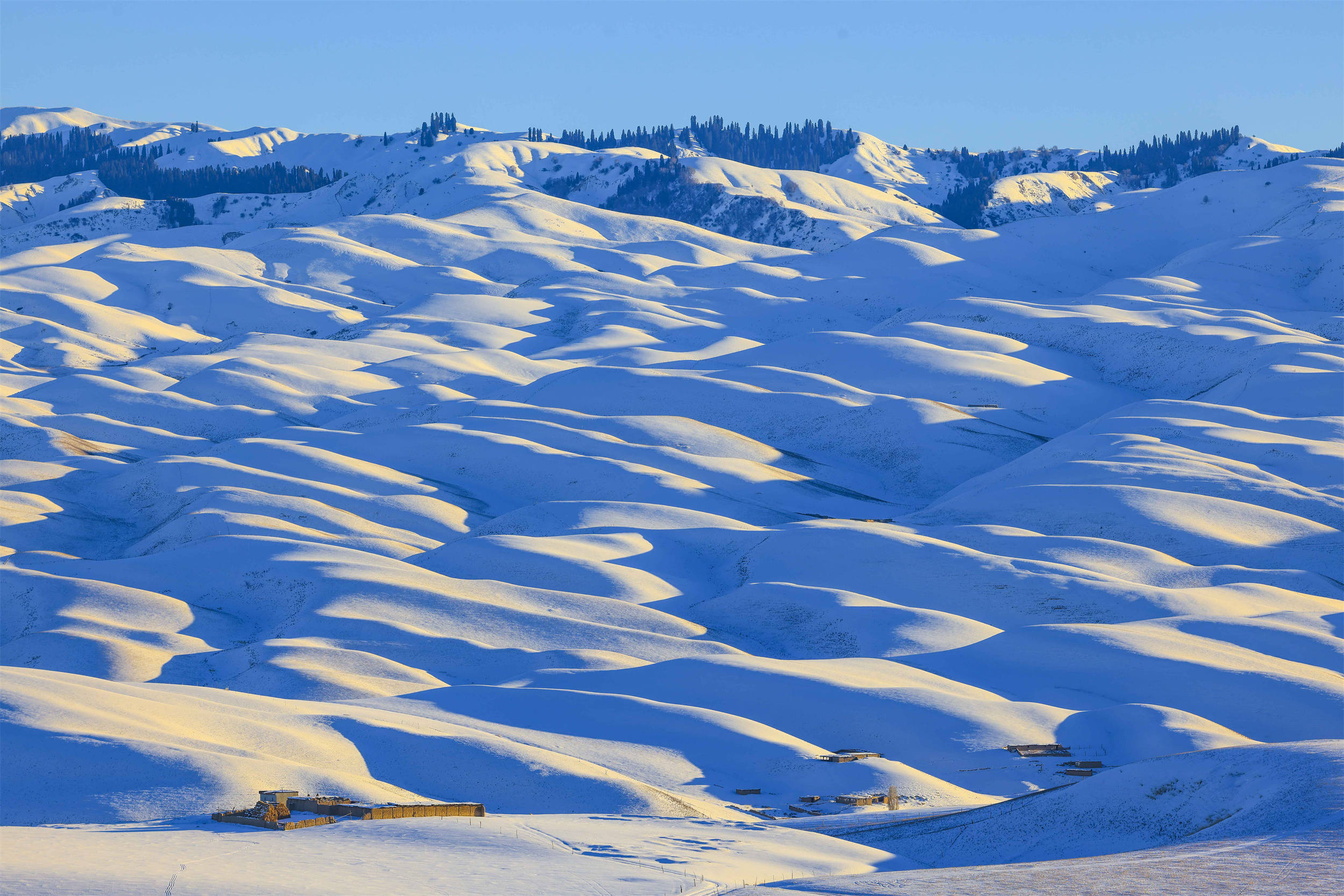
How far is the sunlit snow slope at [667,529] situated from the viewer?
1321 inches

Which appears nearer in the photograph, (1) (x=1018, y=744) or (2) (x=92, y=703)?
(2) (x=92, y=703)

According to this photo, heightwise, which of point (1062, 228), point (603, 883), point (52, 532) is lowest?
point (52, 532)

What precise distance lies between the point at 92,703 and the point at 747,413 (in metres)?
54.7

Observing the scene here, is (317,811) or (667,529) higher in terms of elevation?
(317,811)

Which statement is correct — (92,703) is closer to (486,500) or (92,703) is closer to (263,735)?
(263,735)

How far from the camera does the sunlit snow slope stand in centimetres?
3356

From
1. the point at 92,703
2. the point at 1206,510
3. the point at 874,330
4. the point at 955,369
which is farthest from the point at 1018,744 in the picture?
the point at 874,330

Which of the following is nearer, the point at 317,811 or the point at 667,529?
the point at 317,811

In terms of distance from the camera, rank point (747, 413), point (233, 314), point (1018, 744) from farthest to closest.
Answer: point (233, 314) → point (747, 413) → point (1018, 744)

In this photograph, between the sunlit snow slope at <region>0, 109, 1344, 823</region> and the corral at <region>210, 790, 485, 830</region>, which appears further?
the sunlit snow slope at <region>0, 109, 1344, 823</region>

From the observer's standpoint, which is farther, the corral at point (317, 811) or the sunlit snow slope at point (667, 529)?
the sunlit snow slope at point (667, 529)

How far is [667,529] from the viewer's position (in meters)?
59.5

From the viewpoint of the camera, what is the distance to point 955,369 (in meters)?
87.4

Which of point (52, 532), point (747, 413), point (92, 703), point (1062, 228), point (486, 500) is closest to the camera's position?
point (92, 703)
